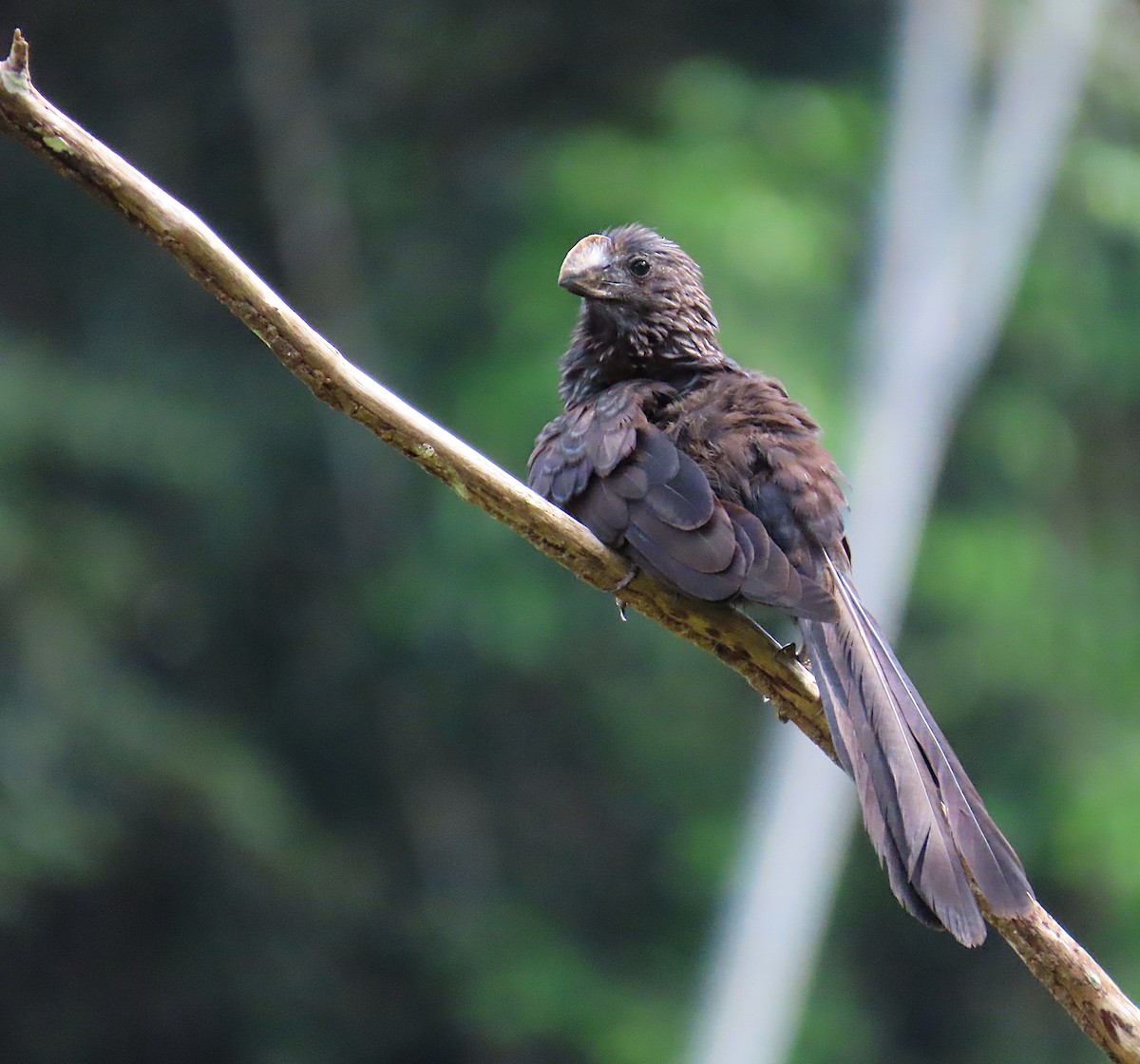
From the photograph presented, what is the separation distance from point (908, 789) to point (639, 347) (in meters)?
1.38

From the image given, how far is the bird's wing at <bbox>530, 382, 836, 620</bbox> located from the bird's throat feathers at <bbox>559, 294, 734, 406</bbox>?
0.32 meters

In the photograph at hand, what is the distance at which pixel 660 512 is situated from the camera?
9.61 feet

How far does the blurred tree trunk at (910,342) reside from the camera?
8219 mm

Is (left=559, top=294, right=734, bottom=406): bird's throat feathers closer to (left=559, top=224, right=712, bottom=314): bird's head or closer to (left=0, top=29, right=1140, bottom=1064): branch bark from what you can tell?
(left=559, top=224, right=712, bottom=314): bird's head

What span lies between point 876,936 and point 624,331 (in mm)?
7886

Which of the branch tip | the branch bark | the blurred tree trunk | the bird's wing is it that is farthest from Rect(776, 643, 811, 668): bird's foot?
the blurred tree trunk

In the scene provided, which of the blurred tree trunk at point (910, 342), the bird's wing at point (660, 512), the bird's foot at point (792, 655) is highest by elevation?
the blurred tree trunk at point (910, 342)

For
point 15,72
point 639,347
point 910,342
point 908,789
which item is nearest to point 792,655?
point 908,789

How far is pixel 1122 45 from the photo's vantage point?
30.3ft

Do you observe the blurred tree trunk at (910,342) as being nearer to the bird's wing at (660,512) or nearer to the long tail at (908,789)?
the bird's wing at (660,512)

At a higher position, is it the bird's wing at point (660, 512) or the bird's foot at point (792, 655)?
the bird's wing at point (660, 512)

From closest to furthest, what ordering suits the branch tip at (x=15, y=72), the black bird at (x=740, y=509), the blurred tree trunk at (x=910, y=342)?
the branch tip at (x=15, y=72), the black bird at (x=740, y=509), the blurred tree trunk at (x=910, y=342)

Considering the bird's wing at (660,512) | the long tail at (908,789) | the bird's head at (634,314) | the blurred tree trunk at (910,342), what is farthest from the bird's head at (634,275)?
the blurred tree trunk at (910,342)

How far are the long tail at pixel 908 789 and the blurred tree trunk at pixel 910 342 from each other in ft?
17.0
